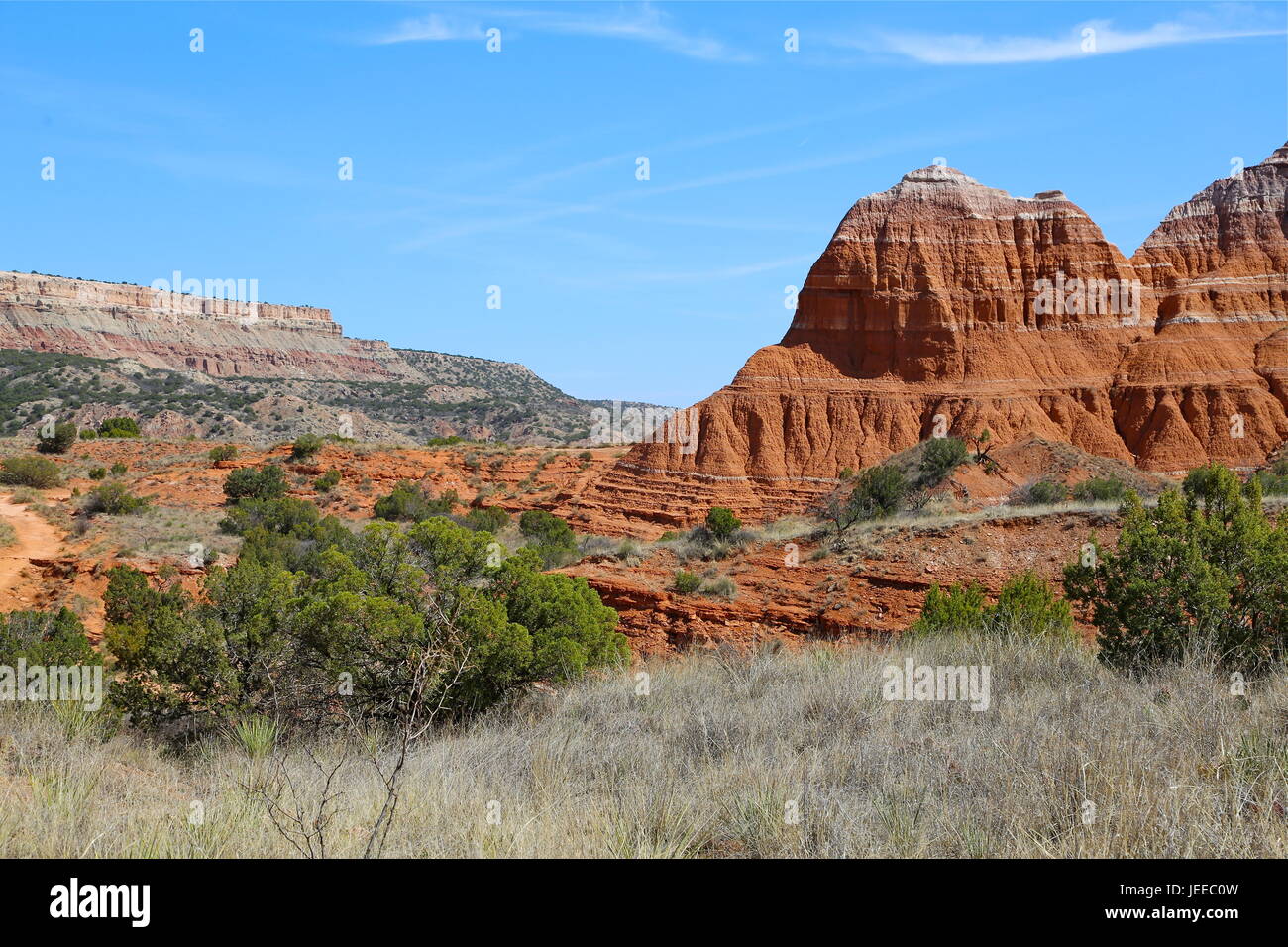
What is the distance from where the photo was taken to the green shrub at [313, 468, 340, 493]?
40.0 meters

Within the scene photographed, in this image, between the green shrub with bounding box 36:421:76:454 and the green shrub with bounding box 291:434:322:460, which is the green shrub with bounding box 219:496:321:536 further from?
the green shrub with bounding box 36:421:76:454

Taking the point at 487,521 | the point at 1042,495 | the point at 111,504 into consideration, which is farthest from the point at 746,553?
the point at 111,504

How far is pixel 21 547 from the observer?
24766 millimetres

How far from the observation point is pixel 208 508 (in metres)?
33.7

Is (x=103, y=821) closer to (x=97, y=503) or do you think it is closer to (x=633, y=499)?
(x=97, y=503)

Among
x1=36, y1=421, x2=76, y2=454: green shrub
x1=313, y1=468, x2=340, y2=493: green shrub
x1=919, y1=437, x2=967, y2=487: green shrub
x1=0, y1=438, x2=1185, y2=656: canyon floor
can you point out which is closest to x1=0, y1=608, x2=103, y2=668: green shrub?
x1=0, y1=438, x2=1185, y2=656: canyon floor

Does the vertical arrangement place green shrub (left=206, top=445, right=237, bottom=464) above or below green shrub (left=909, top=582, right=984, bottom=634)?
above

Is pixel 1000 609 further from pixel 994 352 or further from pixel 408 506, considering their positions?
pixel 994 352

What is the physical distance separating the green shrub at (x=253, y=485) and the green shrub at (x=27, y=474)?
19.8 ft

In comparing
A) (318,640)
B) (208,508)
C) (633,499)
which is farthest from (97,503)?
(318,640)

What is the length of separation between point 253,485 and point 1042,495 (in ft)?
96.0

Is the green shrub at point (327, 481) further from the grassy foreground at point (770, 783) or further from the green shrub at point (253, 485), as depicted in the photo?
the grassy foreground at point (770, 783)

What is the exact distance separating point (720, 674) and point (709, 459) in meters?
37.6

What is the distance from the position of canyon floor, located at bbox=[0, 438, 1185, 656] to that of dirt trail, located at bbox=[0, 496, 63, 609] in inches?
2.1
